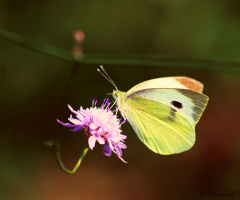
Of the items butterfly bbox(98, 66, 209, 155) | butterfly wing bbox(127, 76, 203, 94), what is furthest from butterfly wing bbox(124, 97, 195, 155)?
butterfly wing bbox(127, 76, 203, 94)

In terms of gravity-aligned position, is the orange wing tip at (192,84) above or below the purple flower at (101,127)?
above

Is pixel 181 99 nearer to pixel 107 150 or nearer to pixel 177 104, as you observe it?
Result: pixel 177 104

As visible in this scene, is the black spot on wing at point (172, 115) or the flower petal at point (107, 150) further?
the black spot on wing at point (172, 115)

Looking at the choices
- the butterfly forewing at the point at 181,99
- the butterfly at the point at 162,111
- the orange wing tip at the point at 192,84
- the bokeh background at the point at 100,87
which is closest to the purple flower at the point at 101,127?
the butterfly at the point at 162,111

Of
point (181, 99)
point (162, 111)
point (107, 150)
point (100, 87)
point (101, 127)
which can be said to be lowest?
point (100, 87)

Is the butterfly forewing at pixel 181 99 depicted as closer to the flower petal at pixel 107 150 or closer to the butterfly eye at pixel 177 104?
the butterfly eye at pixel 177 104

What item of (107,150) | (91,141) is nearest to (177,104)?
(107,150)

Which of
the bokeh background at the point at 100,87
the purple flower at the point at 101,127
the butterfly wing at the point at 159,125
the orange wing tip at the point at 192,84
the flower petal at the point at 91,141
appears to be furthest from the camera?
the bokeh background at the point at 100,87

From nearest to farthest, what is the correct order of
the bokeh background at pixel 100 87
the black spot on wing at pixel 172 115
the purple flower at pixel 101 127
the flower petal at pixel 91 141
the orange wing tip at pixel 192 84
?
the flower petal at pixel 91 141
the purple flower at pixel 101 127
the black spot on wing at pixel 172 115
the orange wing tip at pixel 192 84
the bokeh background at pixel 100 87
